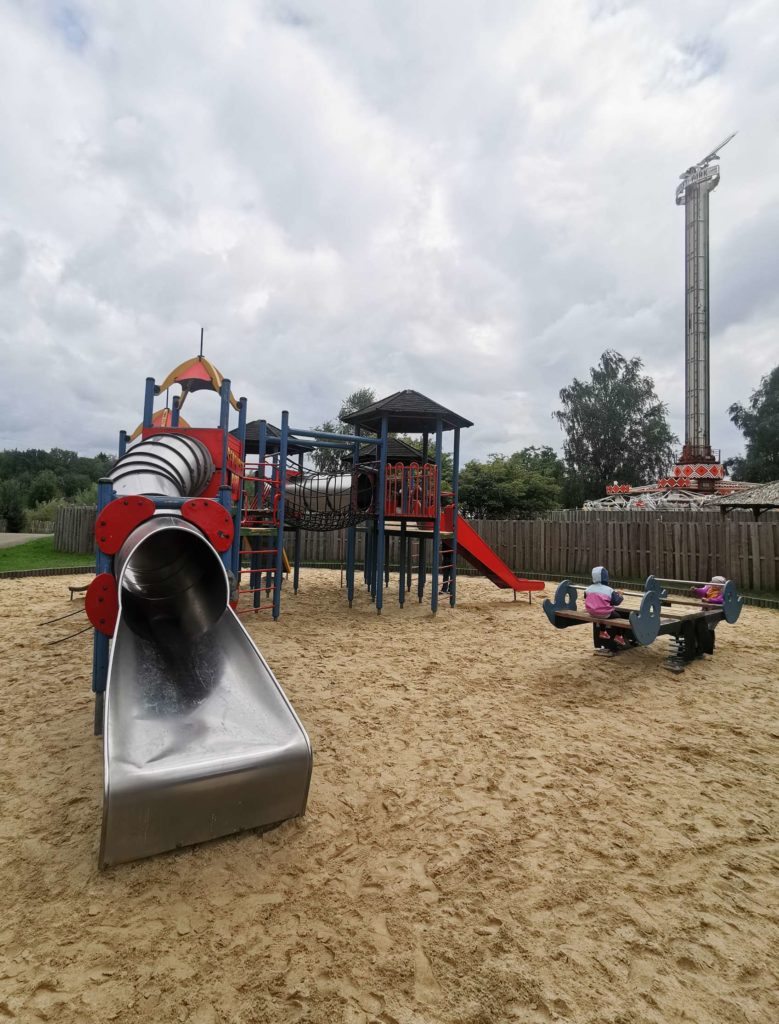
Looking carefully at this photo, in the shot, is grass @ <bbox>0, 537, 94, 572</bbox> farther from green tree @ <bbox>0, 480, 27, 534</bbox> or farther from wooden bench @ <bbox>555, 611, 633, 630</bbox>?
green tree @ <bbox>0, 480, 27, 534</bbox>

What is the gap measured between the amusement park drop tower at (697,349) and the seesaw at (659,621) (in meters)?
28.7

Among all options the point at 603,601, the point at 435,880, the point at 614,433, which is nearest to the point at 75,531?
the point at 603,601

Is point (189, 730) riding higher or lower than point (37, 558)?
lower

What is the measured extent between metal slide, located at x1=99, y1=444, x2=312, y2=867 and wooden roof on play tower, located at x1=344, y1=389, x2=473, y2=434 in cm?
658

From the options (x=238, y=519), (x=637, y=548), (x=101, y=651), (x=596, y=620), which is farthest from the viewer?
(x=637, y=548)

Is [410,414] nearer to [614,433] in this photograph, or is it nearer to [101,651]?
[101,651]

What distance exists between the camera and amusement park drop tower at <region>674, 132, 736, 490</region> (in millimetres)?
32375

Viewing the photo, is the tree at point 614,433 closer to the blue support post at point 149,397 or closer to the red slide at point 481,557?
the red slide at point 481,557

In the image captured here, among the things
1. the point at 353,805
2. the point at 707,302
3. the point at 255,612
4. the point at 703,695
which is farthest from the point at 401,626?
the point at 707,302

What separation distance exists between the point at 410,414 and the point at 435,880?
26.8ft

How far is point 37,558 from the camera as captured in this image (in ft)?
51.7

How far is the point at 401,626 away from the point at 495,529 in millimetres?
8816

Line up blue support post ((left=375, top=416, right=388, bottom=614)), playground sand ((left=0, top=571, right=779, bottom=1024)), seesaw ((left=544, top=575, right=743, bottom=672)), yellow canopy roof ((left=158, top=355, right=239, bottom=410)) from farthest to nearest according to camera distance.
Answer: blue support post ((left=375, top=416, right=388, bottom=614)) < yellow canopy roof ((left=158, top=355, right=239, bottom=410)) < seesaw ((left=544, top=575, right=743, bottom=672)) < playground sand ((left=0, top=571, right=779, bottom=1024))

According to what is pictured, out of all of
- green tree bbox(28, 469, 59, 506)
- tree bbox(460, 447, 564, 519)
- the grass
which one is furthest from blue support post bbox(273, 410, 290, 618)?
green tree bbox(28, 469, 59, 506)
